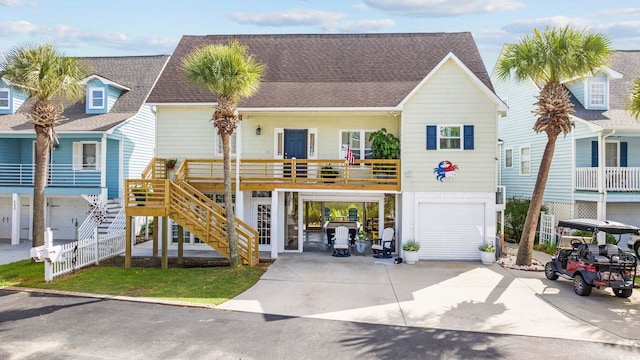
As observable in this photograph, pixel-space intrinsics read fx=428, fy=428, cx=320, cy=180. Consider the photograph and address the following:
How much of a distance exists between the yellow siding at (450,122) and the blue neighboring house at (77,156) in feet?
48.4

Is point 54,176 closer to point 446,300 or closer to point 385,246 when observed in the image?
point 385,246

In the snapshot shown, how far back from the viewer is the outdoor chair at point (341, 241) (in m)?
18.0

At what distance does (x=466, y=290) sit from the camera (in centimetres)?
1302

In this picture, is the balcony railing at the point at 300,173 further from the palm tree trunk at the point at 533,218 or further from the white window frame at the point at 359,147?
the palm tree trunk at the point at 533,218

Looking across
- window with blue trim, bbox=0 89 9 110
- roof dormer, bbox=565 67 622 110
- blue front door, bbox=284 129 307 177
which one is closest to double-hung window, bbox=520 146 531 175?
roof dormer, bbox=565 67 622 110

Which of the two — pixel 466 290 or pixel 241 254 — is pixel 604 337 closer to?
pixel 466 290

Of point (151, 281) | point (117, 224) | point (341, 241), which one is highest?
point (117, 224)

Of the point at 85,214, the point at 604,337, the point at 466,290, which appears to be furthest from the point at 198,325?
the point at 85,214

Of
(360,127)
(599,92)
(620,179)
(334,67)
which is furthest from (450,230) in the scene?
(599,92)

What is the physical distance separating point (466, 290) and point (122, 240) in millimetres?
14001

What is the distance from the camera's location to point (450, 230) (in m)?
17.4

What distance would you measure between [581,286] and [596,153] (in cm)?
1077

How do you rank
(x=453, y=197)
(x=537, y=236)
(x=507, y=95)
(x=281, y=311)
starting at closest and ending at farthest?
1. (x=281, y=311)
2. (x=453, y=197)
3. (x=537, y=236)
4. (x=507, y=95)

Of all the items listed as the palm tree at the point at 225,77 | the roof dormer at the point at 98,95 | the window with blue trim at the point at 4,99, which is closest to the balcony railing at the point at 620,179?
the palm tree at the point at 225,77
